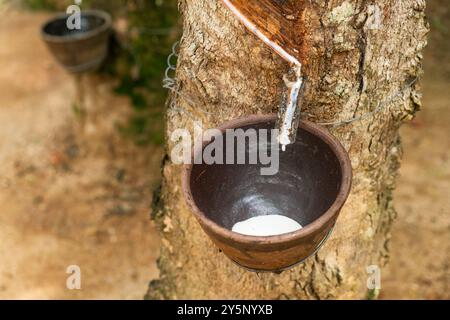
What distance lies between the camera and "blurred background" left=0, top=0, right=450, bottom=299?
135 inches

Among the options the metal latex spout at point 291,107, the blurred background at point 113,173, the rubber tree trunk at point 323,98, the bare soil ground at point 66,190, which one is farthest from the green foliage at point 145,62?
the metal latex spout at point 291,107

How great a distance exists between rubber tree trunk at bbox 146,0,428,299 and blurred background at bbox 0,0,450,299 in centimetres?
106

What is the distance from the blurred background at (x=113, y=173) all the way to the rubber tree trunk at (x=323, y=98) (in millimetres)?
1063

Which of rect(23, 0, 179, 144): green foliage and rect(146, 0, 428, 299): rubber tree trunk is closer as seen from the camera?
rect(146, 0, 428, 299): rubber tree trunk

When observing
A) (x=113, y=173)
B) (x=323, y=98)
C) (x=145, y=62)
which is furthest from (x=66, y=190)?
(x=323, y=98)

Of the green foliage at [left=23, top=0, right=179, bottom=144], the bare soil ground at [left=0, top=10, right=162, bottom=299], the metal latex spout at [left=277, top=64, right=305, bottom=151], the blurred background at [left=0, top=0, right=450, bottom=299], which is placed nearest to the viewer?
the metal latex spout at [left=277, top=64, right=305, bottom=151]

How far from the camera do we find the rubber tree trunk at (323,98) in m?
1.72

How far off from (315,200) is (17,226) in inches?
111

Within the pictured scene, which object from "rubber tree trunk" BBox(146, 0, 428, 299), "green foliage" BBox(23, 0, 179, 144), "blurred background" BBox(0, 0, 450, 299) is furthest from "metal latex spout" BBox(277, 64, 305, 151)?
"green foliage" BBox(23, 0, 179, 144)

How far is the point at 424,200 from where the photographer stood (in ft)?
12.2

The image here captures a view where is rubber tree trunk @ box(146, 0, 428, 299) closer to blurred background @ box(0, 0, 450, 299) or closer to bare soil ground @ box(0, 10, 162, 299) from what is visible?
blurred background @ box(0, 0, 450, 299)

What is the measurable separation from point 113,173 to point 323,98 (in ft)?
9.62
